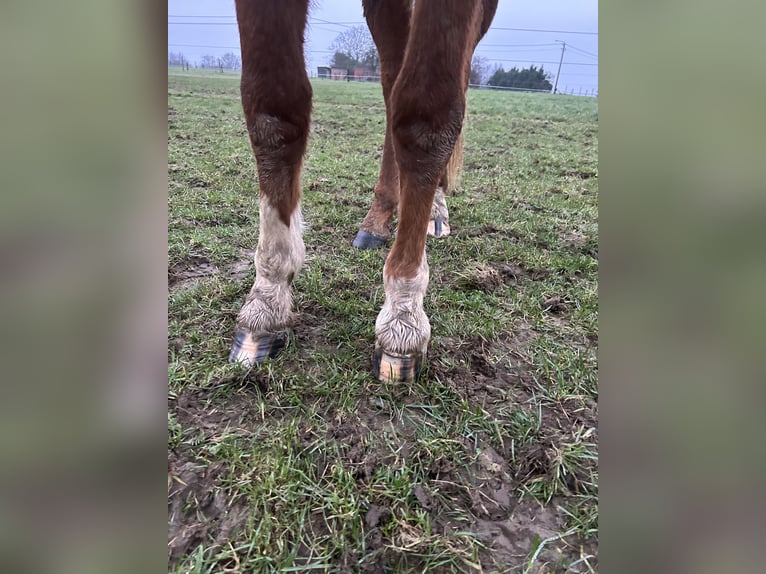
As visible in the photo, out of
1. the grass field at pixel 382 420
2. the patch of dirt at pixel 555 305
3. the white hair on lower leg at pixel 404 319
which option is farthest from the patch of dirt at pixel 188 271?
the patch of dirt at pixel 555 305

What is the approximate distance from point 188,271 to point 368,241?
1119 mm

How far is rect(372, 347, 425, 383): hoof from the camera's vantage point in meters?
1.59

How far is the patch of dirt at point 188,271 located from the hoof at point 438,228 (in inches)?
58.8

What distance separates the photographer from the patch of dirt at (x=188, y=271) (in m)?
2.21

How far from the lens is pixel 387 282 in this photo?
1.77 m

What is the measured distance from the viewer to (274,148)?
171cm

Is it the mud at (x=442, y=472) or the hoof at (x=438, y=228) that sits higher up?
the hoof at (x=438, y=228)

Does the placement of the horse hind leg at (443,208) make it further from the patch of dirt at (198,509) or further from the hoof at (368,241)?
the patch of dirt at (198,509)

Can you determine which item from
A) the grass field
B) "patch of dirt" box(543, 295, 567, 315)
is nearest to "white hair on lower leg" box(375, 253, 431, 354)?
the grass field

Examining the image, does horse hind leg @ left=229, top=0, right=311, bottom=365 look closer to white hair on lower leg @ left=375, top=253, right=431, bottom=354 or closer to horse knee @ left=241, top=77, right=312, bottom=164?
horse knee @ left=241, top=77, right=312, bottom=164

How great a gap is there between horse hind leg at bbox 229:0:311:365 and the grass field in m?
0.13
